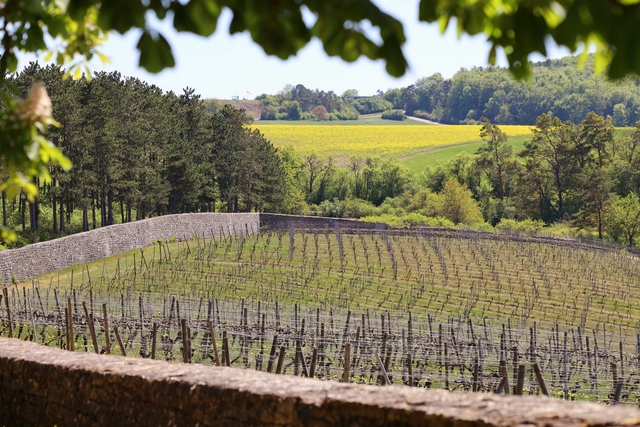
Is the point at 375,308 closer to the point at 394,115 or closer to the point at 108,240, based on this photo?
the point at 108,240

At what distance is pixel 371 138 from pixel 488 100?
4073 cm

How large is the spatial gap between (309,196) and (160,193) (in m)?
33.6

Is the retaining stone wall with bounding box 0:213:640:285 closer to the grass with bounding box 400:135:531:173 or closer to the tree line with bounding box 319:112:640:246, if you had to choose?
the tree line with bounding box 319:112:640:246

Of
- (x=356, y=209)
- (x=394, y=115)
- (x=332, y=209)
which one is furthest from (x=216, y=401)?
Result: (x=394, y=115)

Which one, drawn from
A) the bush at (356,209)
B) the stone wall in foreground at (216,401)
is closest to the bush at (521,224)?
the bush at (356,209)

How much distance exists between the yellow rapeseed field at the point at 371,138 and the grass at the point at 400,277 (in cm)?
5794

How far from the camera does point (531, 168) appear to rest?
73562 millimetres

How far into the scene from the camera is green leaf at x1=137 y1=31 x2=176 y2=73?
284 cm

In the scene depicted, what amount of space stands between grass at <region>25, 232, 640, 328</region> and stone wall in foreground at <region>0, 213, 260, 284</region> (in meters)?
0.65

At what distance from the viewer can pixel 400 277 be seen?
36406 millimetres

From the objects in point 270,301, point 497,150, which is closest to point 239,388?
point 270,301

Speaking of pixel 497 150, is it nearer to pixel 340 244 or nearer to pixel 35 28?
pixel 340 244

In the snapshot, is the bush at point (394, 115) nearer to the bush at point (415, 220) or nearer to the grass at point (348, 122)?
the grass at point (348, 122)

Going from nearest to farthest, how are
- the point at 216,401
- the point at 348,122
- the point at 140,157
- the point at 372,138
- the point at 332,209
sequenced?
1. the point at 216,401
2. the point at 140,157
3. the point at 332,209
4. the point at 372,138
5. the point at 348,122
